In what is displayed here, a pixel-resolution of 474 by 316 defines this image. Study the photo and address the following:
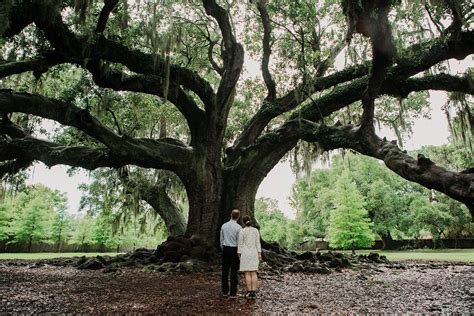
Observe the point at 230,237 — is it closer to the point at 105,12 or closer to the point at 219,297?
the point at 219,297

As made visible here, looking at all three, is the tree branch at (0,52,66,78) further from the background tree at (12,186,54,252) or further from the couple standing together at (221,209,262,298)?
the background tree at (12,186,54,252)

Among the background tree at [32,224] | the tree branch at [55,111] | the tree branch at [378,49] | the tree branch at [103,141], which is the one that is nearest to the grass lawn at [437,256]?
the tree branch at [378,49]

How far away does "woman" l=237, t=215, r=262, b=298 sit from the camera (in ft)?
19.8

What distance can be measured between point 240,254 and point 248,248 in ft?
0.70

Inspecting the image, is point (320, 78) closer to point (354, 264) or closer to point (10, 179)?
point (354, 264)

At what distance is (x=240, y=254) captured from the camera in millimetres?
6324

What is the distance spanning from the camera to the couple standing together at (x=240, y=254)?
607 centimetres

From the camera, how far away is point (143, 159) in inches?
434

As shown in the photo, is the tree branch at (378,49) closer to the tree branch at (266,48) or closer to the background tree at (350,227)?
the tree branch at (266,48)

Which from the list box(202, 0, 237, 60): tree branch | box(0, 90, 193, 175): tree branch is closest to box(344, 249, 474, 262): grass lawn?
box(0, 90, 193, 175): tree branch

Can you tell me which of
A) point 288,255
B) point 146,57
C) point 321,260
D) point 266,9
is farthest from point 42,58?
point 321,260

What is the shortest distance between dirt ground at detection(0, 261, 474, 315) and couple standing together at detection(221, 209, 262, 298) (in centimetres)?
26

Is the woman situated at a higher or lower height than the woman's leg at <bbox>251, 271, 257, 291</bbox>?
higher

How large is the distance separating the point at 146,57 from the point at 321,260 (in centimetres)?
853
